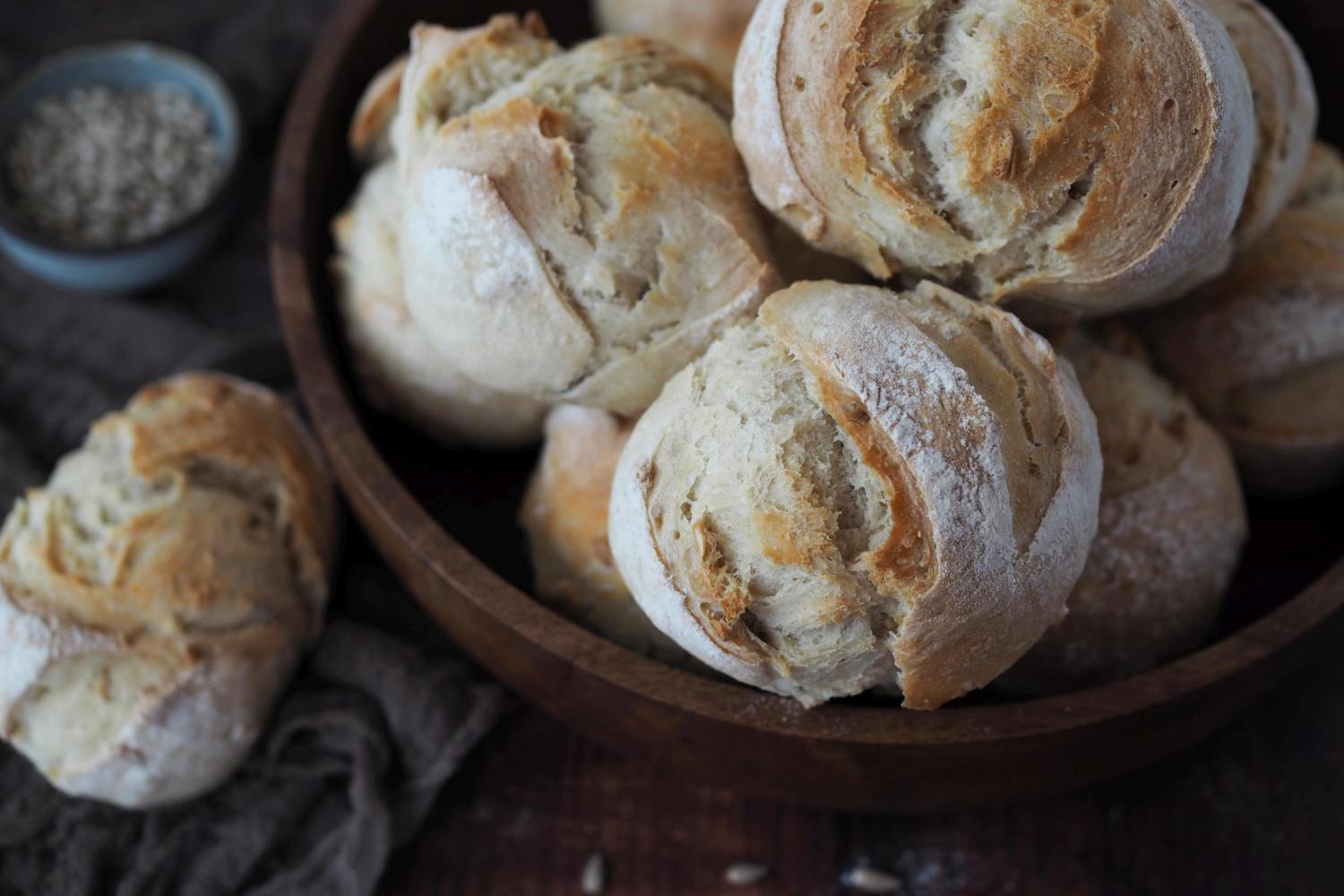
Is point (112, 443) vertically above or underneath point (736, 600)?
underneath

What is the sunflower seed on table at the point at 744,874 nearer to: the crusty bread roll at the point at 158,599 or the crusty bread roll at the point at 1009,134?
the crusty bread roll at the point at 158,599

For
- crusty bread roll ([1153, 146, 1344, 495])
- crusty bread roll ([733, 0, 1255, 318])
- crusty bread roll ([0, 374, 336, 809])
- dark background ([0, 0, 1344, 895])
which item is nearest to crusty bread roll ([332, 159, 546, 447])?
crusty bread roll ([0, 374, 336, 809])

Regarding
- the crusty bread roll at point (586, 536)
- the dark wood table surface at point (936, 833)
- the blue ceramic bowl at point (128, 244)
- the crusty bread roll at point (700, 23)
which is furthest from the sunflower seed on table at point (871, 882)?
the blue ceramic bowl at point (128, 244)

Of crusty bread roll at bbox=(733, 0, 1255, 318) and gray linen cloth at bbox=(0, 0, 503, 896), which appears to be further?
gray linen cloth at bbox=(0, 0, 503, 896)

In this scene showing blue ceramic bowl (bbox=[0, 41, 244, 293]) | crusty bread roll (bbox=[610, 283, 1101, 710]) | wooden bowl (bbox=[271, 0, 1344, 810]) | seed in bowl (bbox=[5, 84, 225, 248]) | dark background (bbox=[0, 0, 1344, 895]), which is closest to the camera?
crusty bread roll (bbox=[610, 283, 1101, 710])

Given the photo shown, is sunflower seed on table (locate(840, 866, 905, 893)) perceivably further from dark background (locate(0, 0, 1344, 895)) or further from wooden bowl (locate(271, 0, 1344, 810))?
wooden bowl (locate(271, 0, 1344, 810))

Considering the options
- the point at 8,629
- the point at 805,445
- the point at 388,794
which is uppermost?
the point at 805,445

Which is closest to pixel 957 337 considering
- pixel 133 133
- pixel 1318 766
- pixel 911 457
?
Result: pixel 911 457

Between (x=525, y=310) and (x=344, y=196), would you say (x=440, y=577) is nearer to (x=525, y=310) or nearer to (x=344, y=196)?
(x=525, y=310)
